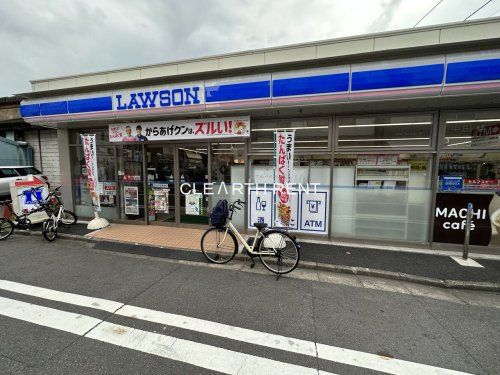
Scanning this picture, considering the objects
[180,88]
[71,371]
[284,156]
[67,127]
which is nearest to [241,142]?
[284,156]

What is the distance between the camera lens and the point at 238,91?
5.24 metres

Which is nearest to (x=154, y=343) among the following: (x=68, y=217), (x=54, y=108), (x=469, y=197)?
(x=469, y=197)

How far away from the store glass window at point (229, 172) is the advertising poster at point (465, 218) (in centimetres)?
478

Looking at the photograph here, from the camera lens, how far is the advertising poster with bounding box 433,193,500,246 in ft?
16.6

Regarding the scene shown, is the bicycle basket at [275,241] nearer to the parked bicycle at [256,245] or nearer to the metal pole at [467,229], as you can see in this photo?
the parked bicycle at [256,245]

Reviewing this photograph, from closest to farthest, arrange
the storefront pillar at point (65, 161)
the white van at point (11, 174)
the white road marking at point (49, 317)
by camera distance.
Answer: the white road marking at point (49, 317)
the storefront pillar at point (65, 161)
the white van at point (11, 174)

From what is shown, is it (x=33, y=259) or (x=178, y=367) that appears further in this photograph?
(x=33, y=259)

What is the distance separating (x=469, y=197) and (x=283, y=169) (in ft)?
13.8

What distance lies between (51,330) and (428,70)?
7.13m

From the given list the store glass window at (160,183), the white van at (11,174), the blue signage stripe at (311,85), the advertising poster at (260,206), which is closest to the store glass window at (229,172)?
the advertising poster at (260,206)

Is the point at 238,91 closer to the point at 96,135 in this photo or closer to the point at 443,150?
the point at 443,150

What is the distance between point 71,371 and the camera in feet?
7.09

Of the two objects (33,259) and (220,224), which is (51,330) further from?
(33,259)

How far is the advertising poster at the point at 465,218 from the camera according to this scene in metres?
5.06
